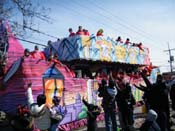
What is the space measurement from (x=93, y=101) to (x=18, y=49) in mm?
4574

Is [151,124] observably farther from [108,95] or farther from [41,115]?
[108,95]

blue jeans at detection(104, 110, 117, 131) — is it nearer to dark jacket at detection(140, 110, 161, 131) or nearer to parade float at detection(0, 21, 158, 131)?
parade float at detection(0, 21, 158, 131)

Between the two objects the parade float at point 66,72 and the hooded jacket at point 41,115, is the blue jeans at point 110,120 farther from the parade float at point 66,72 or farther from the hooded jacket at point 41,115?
the hooded jacket at point 41,115

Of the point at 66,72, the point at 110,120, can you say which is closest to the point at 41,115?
the point at 110,120

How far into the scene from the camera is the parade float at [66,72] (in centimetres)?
1164

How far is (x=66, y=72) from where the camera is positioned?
45.1ft

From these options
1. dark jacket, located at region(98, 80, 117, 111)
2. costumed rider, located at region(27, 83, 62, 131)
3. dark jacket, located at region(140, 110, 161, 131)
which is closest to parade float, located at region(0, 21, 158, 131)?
dark jacket, located at region(98, 80, 117, 111)

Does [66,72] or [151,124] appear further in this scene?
[66,72]

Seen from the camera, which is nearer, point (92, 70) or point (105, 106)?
point (105, 106)

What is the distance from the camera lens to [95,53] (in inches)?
653

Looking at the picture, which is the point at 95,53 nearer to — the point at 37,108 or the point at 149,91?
the point at 149,91

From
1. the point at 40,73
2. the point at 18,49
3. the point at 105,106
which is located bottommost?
the point at 105,106

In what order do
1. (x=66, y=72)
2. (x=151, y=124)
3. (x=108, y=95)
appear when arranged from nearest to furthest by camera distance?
(x=151, y=124), (x=108, y=95), (x=66, y=72)

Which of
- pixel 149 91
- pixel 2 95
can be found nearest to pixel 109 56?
pixel 2 95
